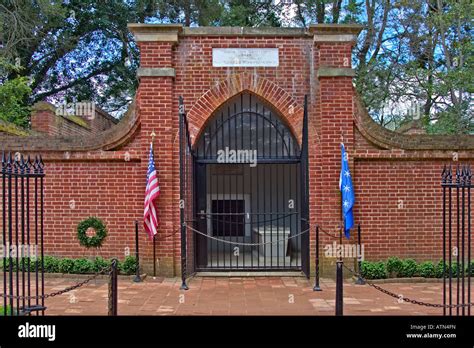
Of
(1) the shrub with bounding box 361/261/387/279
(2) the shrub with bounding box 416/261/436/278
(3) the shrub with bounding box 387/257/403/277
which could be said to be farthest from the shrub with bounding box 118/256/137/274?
(2) the shrub with bounding box 416/261/436/278

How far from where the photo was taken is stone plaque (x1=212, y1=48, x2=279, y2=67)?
372 inches

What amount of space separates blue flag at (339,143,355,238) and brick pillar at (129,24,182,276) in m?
3.19

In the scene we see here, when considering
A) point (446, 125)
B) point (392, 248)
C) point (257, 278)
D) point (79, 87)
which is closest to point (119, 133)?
point (257, 278)

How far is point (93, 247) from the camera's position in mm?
9336

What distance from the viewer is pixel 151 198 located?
8844 millimetres

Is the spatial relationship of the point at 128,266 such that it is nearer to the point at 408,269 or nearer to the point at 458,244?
the point at 408,269

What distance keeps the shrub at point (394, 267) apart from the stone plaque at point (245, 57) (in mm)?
4411

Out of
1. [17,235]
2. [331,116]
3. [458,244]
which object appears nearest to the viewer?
[17,235]

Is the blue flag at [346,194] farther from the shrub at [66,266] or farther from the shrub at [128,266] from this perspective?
the shrub at [66,266]

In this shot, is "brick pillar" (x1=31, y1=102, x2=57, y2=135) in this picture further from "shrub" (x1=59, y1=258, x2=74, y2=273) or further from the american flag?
the american flag

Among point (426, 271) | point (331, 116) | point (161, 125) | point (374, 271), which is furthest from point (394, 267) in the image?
point (161, 125)

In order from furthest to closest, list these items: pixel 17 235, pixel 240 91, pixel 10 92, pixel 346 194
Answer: pixel 10 92
pixel 240 91
pixel 346 194
pixel 17 235

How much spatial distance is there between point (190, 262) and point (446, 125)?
8.31m

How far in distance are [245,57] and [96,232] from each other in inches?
179
